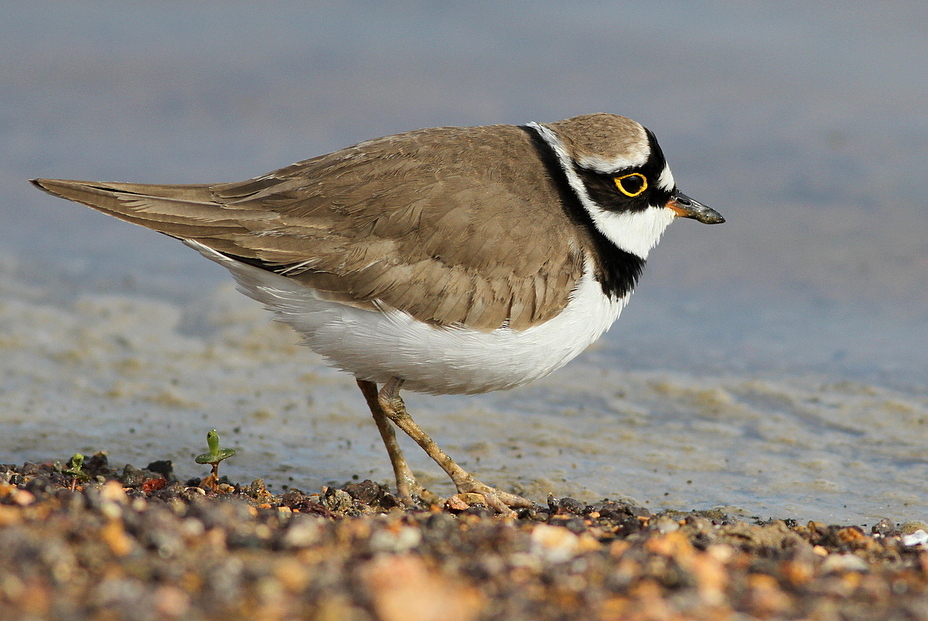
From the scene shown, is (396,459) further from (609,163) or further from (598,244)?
(609,163)

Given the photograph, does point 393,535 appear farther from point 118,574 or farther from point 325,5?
point 325,5

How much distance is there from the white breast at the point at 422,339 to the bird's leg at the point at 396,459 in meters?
0.56

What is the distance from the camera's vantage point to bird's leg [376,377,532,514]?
17.5 feet

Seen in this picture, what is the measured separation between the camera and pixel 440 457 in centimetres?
556

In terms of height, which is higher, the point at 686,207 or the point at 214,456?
the point at 686,207

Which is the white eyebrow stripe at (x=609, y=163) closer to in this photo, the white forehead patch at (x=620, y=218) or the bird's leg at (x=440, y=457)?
the white forehead patch at (x=620, y=218)

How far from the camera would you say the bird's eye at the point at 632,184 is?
5.44 meters

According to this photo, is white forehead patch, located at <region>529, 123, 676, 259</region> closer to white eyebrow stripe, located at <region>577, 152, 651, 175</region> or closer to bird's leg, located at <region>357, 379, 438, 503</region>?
white eyebrow stripe, located at <region>577, 152, 651, 175</region>

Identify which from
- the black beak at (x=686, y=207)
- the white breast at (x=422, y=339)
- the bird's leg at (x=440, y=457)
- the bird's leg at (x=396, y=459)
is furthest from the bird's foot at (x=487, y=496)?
the black beak at (x=686, y=207)

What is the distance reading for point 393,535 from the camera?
11.7 feet

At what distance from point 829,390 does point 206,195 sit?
435cm

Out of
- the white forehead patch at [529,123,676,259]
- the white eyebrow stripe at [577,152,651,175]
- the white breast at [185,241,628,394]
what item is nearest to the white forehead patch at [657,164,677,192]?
the white forehead patch at [529,123,676,259]

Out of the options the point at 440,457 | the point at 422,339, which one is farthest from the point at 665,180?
the point at 440,457

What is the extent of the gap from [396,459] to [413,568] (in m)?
2.62
